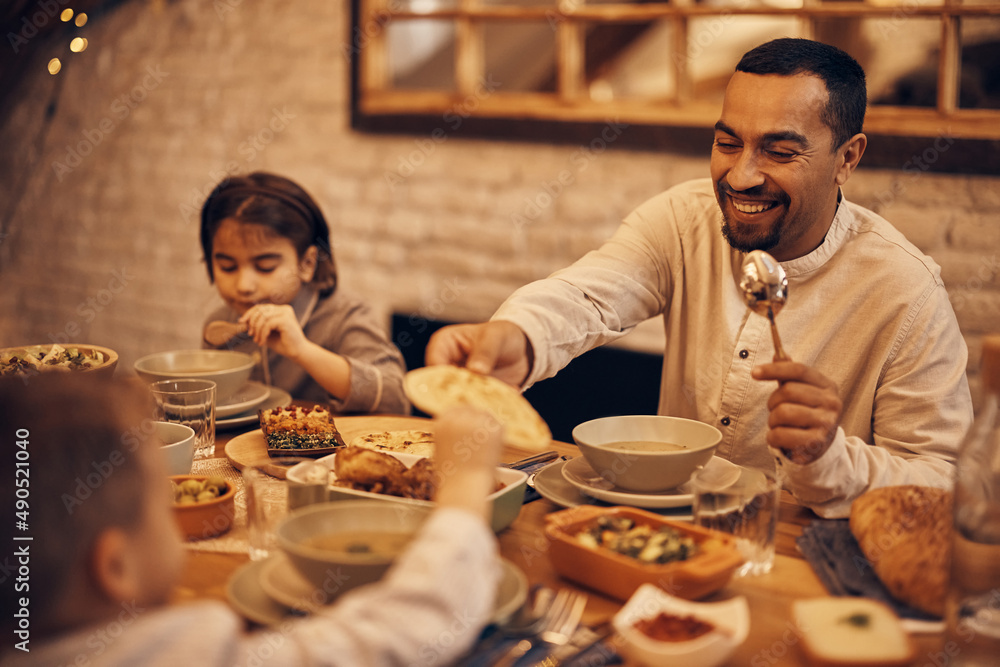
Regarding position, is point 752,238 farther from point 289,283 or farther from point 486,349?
point 289,283

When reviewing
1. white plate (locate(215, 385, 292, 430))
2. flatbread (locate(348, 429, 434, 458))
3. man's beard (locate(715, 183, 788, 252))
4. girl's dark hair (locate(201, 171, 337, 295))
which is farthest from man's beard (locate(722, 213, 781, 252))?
girl's dark hair (locate(201, 171, 337, 295))

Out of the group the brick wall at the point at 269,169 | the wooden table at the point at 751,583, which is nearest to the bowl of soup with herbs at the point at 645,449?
the wooden table at the point at 751,583

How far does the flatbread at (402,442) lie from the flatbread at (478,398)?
0.22 metres

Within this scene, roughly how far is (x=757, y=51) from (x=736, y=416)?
74cm

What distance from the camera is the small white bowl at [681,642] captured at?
3.00 ft

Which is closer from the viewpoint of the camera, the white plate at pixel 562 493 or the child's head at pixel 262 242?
the white plate at pixel 562 493

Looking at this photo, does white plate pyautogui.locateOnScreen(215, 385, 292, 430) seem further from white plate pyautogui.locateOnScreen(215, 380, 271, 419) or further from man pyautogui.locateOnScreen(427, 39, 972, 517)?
man pyautogui.locateOnScreen(427, 39, 972, 517)

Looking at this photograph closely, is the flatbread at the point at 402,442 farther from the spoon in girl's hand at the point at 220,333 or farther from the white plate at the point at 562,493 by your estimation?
the spoon in girl's hand at the point at 220,333

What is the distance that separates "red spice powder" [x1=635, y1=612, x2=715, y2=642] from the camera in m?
0.95

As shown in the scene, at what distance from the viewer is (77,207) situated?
4.93 metres

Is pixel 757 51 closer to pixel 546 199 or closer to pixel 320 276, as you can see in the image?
pixel 320 276

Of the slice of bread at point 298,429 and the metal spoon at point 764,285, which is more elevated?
the metal spoon at point 764,285

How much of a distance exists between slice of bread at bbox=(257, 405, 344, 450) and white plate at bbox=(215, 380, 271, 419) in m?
0.18

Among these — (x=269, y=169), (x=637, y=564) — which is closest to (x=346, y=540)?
(x=637, y=564)
